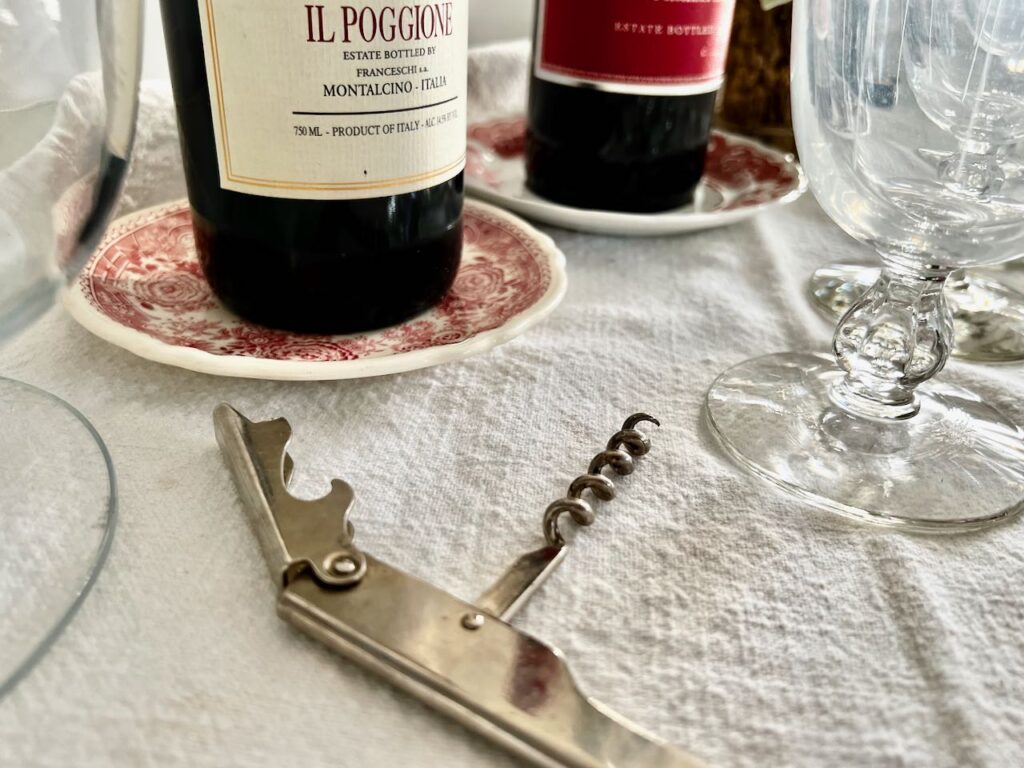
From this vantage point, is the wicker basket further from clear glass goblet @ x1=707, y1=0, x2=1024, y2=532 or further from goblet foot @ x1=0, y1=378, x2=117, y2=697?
goblet foot @ x1=0, y1=378, x2=117, y2=697

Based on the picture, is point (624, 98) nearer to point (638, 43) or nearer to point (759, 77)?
point (638, 43)

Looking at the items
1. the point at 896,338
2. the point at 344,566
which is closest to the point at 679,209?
the point at 896,338

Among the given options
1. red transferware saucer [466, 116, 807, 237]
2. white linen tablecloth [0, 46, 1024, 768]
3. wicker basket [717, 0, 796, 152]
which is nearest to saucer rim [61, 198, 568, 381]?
white linen tablecloth [0, 46, 1024, 768]

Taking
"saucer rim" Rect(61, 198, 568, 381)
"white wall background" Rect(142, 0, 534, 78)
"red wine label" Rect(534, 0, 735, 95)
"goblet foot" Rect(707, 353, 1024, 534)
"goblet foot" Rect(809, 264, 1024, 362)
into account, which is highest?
"red wine label" Rect(534, 0, 735, 95)

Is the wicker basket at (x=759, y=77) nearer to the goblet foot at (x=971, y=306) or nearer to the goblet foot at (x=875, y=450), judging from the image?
the goblet foot at (x=971, y=306)

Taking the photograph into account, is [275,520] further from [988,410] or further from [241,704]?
[988,410]

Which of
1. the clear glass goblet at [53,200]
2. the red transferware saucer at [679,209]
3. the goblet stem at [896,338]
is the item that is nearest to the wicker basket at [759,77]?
the red transferware saucer at [679,209]

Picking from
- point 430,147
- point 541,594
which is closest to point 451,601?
point 541,594
